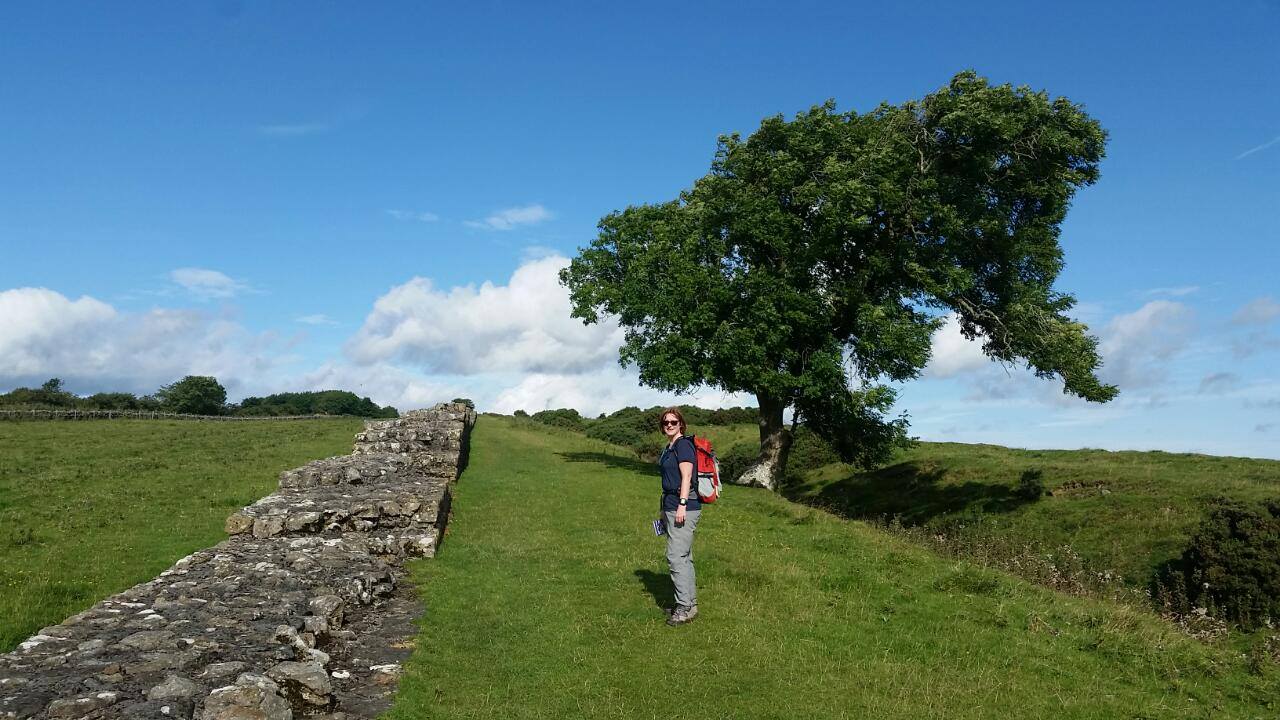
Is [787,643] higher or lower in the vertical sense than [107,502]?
higher

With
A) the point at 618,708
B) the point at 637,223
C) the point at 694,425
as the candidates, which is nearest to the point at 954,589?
the point at 618,708

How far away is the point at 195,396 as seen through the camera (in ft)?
385

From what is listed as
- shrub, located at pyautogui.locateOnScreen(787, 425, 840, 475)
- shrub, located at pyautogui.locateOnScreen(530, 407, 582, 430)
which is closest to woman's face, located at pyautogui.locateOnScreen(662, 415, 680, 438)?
shrub, located at pyautogui.locateOnScreen(787, 425, 840, 475)

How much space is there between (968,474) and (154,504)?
3618cm

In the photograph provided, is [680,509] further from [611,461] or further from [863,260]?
[611,461]

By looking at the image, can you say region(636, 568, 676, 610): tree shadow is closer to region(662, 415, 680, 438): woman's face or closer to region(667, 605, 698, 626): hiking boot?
region(667, 605, 698, 626): hiking boot

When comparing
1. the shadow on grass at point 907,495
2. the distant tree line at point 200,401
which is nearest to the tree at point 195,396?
the distant tree line at point 200,401

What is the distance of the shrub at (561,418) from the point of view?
9588 cm

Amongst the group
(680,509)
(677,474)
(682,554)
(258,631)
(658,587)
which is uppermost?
(677,474)

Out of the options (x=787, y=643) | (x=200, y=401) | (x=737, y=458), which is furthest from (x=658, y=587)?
(x=200, y=401)

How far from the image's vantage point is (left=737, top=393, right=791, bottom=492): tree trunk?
33125mm

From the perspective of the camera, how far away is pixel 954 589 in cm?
1406

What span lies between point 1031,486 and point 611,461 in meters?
20.7

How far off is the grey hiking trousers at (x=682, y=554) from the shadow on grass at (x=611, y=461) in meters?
22.2
